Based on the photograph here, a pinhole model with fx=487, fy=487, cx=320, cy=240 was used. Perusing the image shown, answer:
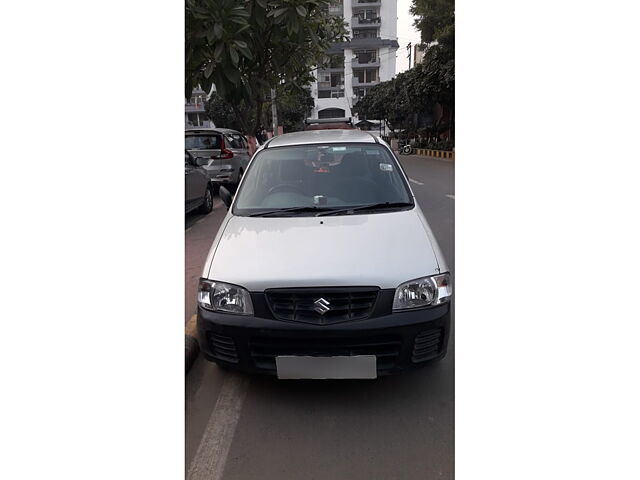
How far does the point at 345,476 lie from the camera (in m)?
2.22

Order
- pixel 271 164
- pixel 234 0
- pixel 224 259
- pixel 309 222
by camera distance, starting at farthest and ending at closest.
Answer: pixel 271 164
pixel 309 222
pixel 224 259
pixel 234 0

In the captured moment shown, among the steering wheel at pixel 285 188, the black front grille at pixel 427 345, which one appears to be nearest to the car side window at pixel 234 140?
the steering wheel at pixel 285 188

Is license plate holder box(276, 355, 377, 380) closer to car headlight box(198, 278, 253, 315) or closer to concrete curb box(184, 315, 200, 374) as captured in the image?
car headlight box(198, 278, 253, 315)

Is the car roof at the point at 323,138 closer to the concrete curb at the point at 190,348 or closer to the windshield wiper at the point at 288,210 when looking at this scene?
the windshield wiper at the point at 288,210

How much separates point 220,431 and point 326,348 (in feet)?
2.36

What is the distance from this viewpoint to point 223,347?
2.67m

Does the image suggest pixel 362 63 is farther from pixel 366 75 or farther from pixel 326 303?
pixel 326 303

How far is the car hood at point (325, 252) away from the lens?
8.33 ft

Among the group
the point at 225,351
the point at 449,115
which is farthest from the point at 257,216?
the point at 449,115

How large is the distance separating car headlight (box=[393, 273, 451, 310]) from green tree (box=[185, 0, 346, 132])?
4.09ft

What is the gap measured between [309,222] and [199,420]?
51.9 inches

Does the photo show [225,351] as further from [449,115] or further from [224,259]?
[449,115]

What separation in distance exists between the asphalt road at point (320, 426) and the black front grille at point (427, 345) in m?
0.31

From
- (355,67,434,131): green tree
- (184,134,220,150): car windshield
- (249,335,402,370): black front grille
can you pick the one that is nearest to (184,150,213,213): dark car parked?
(184,134,220,150): car windshield
